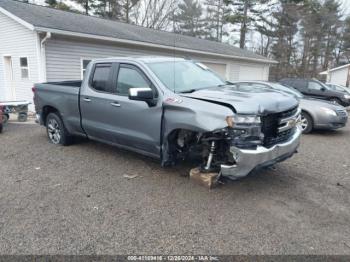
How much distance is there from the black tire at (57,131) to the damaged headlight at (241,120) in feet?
13.3

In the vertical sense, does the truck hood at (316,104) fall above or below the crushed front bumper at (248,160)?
above

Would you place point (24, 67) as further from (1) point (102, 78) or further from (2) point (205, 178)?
(2) point (205, 178)

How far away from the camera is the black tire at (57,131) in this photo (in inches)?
247

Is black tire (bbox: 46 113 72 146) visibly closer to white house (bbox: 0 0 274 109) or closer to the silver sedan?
white house (bbox: 0 0 274 109)

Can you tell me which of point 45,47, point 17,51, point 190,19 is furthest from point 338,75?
point 17,51

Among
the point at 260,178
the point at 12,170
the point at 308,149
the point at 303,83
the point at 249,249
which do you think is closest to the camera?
the point at 249,249

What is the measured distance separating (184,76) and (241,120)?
5.38 ft

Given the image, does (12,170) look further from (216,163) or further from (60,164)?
(216,163)

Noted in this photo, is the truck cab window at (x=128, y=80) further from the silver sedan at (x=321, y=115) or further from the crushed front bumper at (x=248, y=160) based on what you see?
the silver sedan at (x=321, y=115)

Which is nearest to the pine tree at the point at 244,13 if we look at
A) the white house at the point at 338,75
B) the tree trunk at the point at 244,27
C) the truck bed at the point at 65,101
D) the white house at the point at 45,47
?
the tree trunk at the point at 244,27

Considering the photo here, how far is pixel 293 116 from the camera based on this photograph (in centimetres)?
428

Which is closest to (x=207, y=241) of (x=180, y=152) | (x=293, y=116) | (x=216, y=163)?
(x=216, y=163)

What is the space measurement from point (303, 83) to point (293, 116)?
12.7 meters

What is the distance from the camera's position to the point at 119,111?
482 centimetres
